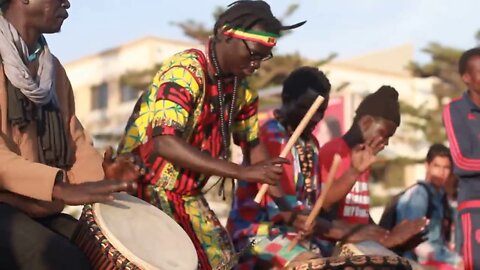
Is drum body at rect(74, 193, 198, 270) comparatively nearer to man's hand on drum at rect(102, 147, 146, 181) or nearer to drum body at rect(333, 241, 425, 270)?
man's hand on drum at rect(102, 147, 146, 181)

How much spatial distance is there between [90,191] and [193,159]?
0.72m

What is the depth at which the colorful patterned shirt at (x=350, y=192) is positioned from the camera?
6.61 m

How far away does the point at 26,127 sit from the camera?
15.4ft

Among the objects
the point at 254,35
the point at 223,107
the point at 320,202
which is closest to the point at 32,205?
the point at 223,107

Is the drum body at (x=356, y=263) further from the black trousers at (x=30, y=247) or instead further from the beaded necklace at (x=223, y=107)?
the black trousers at (x=30, y=247)

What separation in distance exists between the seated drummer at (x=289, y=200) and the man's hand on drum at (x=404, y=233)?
0.07 m

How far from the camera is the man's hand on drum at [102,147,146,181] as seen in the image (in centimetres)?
474

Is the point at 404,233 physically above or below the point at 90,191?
below

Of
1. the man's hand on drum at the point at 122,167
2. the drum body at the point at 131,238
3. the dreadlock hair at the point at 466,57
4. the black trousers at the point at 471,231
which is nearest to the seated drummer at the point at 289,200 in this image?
the black trousers at the point at 471,231

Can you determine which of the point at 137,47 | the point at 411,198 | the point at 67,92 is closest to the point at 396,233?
the point at 411,198

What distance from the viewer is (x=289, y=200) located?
241 inches

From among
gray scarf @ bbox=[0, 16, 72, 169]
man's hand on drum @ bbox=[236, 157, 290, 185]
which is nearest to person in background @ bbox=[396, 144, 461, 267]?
man's hand on drum @ bbox=[236, 157, 290, 185]

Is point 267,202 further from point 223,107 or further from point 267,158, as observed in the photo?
point 223,107

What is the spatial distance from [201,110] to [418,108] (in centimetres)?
2151
